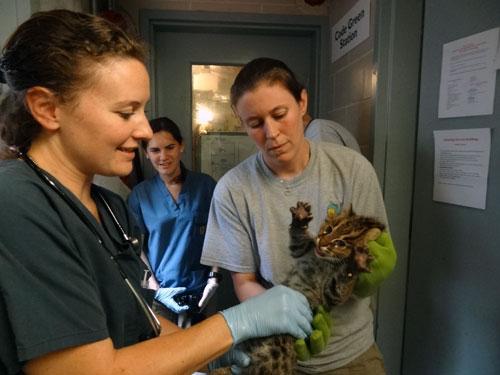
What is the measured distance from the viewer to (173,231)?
177 centimetres

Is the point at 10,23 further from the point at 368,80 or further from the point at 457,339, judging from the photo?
the point at 457,339

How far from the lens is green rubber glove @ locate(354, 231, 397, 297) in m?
0.81

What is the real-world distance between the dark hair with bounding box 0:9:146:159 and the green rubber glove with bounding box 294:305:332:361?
0.72 m

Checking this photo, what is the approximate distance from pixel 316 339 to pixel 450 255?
79 cm

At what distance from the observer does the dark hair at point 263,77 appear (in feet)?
3.25

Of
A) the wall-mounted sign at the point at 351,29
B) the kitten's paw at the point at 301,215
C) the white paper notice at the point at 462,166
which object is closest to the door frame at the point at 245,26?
the wall-mounted sign at the point at 351,29

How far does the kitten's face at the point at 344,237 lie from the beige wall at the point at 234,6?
71.0 inches

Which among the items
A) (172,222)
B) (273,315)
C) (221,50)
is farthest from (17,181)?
(221,50)

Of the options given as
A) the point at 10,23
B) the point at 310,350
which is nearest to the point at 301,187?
the point at 310,350

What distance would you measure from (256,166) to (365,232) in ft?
1.40

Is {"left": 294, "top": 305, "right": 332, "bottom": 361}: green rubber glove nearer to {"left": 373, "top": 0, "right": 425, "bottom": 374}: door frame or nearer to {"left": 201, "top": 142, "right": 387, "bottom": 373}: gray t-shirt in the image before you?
{"left": 201, "top": 142, "right": 387, "bottom": 373}: gray t-shirt

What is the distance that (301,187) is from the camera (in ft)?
3.37

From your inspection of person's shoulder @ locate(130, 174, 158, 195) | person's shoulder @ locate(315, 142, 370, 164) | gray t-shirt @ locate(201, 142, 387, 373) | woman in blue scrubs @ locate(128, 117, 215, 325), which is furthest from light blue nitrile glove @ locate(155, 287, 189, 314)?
person's shoulder @ locate(315, 142, 370, 164)

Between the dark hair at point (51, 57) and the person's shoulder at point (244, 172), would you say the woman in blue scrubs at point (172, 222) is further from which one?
the dark hair at point (51, 57)
